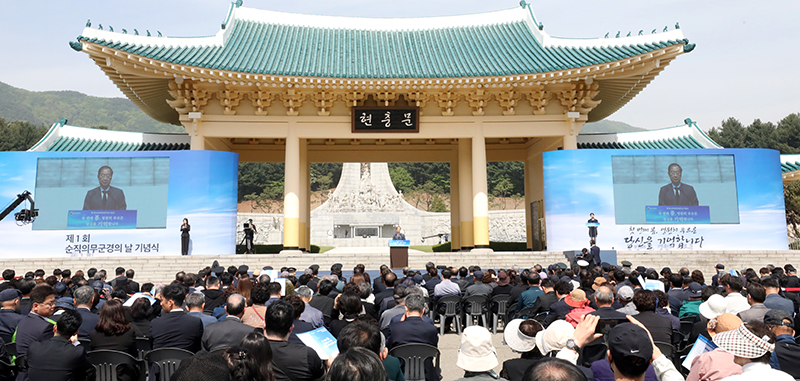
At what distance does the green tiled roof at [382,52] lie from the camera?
15.9 metres

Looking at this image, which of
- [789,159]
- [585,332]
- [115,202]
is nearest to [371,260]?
[115,202]

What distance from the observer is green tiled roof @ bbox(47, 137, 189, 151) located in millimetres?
17453

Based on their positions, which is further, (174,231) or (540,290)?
(174,231)

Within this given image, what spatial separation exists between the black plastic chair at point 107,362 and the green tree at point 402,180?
54.1 metres

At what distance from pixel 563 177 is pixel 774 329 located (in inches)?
505

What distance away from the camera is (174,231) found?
15.7 metres

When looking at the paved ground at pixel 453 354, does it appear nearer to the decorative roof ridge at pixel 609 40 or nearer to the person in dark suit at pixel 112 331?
the person in dark suit at pixel 112 331

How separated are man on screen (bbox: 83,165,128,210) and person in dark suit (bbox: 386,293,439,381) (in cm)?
1378

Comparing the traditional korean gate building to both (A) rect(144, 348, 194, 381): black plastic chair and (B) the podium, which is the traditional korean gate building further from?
(A) rect(144, 348, 194, 381): black plastic chair

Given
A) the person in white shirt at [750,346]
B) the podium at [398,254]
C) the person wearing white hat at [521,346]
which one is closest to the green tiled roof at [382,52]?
the podium at [398,254]

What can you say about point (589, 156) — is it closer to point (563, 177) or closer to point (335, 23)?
point (563, 177)

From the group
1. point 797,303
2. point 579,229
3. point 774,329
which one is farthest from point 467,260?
point 774,329

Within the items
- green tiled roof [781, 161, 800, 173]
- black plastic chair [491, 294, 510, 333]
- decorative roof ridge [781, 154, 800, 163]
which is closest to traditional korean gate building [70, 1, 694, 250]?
decorative roof ridge [781, 154, 800, 163]

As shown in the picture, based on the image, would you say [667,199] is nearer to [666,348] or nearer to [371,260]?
[371,260]
